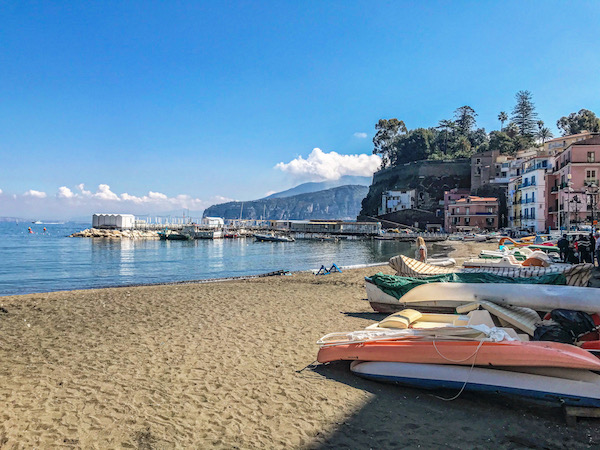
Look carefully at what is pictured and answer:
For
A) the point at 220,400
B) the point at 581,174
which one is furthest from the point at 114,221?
the point at 220,400

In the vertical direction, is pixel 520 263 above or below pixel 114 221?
below

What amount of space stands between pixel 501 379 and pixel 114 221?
105 metres

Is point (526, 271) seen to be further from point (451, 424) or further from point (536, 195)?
point (536, 195)

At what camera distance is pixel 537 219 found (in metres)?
49.4

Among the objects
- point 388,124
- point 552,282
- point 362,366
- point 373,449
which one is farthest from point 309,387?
point 388,124

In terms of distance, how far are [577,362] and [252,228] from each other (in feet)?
284

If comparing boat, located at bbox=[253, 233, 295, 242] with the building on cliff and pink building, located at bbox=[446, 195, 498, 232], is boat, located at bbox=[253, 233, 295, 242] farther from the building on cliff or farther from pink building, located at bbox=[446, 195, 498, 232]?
pink building, located at bbox=[446, 195, 498, 232]

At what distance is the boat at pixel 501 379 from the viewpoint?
4.78 metres

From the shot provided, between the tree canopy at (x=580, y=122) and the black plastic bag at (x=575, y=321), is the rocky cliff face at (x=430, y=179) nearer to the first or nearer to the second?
the tree canopy at (x=580, y=122)

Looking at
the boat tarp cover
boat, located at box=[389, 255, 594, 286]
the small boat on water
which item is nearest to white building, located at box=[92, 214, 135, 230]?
boat, located at box=[389, 255, 594, 286]

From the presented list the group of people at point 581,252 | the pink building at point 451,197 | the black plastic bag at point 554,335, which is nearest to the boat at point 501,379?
the black plastic bag at point 554,335

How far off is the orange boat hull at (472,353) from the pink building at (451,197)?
68235 millimetres

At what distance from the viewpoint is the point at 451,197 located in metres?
75.1

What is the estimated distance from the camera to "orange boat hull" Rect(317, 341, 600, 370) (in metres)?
5.04
